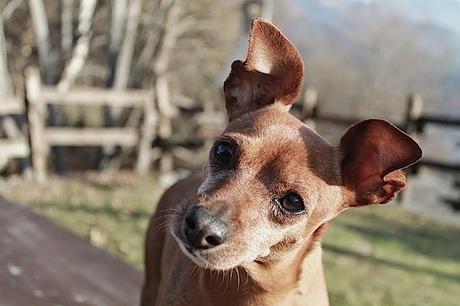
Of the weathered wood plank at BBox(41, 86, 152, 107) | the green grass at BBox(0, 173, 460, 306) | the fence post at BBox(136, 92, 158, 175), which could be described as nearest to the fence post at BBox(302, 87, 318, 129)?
the green grass at BBox(0, 173, 460, 306)

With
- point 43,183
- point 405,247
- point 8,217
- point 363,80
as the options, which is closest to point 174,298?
point 8,217

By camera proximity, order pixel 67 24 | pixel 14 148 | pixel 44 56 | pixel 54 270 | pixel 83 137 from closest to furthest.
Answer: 1. pixel 54 270
2. pixel 14 148
3. pixel 83 137
4. pixel 44 56
5. pixel 67 24

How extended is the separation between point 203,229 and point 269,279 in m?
0.41

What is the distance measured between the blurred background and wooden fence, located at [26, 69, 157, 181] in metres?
0.02

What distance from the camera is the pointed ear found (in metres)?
1.87

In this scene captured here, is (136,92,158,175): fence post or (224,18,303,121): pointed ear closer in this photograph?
(224,18,303,121): pointed ear

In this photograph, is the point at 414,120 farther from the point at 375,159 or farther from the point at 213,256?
the point at 213,256

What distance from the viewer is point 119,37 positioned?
1031 cm

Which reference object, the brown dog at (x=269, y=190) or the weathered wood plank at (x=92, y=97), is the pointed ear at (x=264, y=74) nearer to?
the brown dog at (x=269, y=190)

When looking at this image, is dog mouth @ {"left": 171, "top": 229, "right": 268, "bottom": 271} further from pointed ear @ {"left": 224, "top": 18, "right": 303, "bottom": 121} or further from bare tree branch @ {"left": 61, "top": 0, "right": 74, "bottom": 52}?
bare tree branch @ {"left": 61, "top": 0, "right": 74, "bottom": 52}

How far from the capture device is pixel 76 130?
843 cm

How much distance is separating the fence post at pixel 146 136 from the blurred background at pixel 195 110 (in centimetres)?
2

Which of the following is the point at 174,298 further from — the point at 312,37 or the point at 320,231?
the point at 312,37

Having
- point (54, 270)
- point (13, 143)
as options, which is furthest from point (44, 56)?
point (54, 270)
